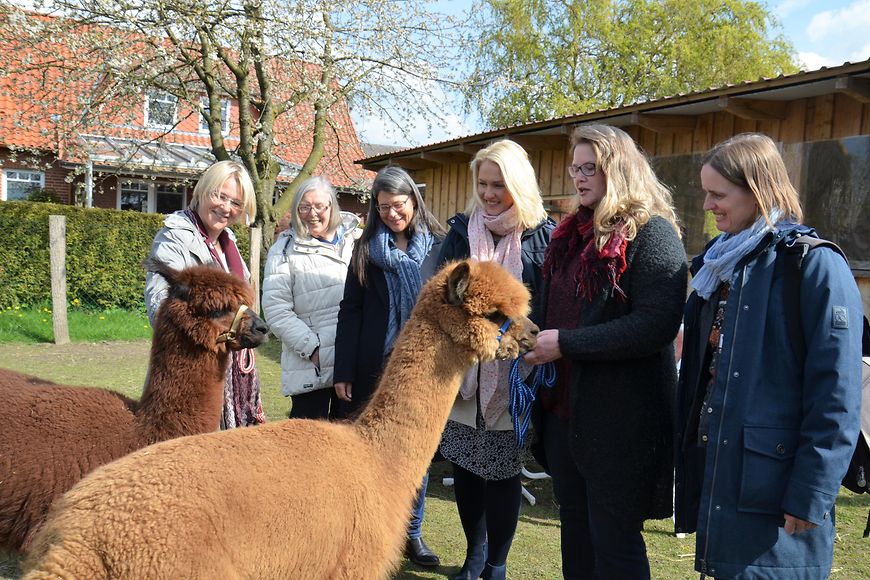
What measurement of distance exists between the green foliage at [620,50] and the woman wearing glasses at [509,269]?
18972 millimetres

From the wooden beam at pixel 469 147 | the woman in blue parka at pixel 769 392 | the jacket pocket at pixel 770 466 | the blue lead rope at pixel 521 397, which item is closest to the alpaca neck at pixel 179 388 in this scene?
the blue lead rope at pixel 521 397

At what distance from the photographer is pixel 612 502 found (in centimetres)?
241

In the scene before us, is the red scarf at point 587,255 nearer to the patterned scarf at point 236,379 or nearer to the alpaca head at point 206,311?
the alpaca head at point 206,311

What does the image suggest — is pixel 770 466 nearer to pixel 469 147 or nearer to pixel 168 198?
pixel 469 147

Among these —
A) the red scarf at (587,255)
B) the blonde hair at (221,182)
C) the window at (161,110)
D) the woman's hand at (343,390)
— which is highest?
the window at (161,110)

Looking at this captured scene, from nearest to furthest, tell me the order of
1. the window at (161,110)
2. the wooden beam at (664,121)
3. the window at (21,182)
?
the wooden beam at (664,121), the window at (161,110), the window at (21,182)

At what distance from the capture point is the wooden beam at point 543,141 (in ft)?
29.0

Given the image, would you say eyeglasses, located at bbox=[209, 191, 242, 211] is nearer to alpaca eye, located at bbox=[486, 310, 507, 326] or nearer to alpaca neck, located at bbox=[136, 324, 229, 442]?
alpaca neck, located at bbox=[136, 324, 229, 442]

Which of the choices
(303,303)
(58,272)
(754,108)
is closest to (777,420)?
(303,303)

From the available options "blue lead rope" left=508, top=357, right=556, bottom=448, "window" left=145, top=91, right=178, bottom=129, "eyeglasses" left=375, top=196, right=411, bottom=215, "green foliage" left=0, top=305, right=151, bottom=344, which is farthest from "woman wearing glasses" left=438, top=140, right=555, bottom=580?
"window" left=145, top=91, right=178, bottom=129

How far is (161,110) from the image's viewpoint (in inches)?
647

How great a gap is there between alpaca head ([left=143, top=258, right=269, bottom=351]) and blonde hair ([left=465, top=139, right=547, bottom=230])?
1227mm

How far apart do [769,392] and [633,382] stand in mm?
537

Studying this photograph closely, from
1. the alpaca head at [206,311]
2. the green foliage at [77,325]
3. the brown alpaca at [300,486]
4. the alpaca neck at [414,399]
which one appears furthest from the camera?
the green foliage at [77,325]
